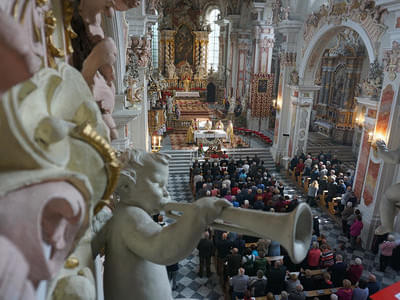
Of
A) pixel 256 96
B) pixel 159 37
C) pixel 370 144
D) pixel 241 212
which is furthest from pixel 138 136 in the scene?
pixel 159 37

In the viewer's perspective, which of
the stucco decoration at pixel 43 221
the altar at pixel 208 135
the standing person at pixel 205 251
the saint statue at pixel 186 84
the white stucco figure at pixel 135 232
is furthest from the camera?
the saint statue at pixel 186 84

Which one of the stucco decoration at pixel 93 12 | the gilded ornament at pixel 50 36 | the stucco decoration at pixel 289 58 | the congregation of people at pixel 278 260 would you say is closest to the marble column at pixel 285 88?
the stucco decoration at pixel 289 58

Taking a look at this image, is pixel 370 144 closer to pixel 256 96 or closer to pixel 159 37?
pixel 256 96

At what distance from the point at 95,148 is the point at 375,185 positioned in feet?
33.4

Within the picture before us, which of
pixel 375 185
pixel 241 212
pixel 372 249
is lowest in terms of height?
pixel 372 249

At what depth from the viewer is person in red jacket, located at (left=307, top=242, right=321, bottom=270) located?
6996 mm

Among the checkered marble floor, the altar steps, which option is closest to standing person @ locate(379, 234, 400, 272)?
the checkered marble floor

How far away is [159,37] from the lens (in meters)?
32.2

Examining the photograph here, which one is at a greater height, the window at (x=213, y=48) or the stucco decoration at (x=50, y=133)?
the window at (x=213, y=48)

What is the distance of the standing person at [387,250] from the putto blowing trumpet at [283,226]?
8.21m

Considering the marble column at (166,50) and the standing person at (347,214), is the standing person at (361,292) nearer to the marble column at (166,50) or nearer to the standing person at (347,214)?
the standing person at (347,214)

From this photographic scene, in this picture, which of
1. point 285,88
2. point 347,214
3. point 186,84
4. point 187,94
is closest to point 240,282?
point 347,214

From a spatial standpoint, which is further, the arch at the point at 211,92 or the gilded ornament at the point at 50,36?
the arch at the point at 211,92

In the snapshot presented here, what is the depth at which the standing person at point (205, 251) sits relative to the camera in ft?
25.0
